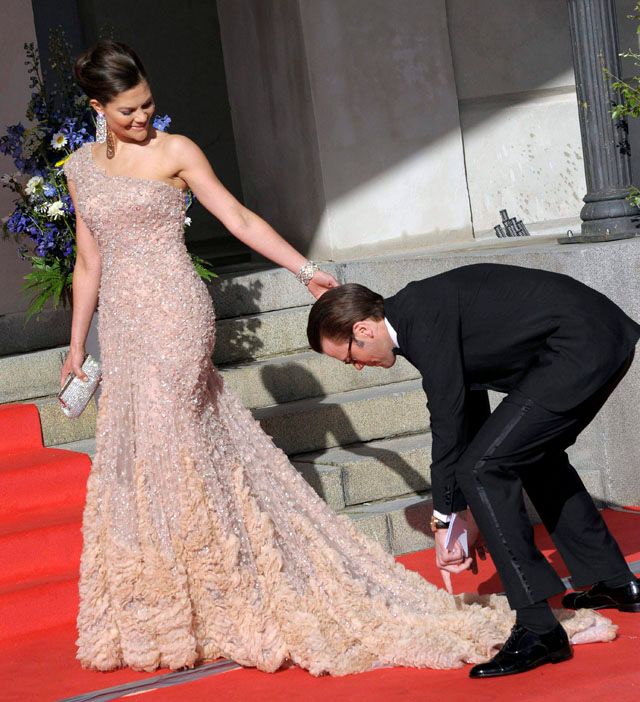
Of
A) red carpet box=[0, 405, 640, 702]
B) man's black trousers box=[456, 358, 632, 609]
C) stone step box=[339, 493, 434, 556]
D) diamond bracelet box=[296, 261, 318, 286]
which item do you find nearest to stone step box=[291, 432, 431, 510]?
stone step box=[339, 493, 434, 556]

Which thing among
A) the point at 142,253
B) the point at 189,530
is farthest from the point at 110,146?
the point at 189,530

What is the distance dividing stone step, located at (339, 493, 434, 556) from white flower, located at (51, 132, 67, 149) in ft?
7.72

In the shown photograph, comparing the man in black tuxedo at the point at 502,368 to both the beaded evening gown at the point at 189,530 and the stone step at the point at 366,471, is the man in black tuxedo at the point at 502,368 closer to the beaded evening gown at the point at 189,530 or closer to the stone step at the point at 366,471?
the beaded evening gown at the point at 189,530

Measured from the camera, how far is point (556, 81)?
9508mm

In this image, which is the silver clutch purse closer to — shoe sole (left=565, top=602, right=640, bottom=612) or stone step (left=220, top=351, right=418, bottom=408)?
stone step (left=220, top=351, right=418, bottom=408)

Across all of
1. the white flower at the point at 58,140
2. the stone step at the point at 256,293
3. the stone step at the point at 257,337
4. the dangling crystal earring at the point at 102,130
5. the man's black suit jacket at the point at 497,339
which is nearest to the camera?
the man's black suit jacket at the point at 497,339

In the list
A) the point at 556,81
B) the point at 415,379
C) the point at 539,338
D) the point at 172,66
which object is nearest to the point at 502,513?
the point at 539,338

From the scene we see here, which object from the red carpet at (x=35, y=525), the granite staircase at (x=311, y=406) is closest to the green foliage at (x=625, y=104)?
the granite staircase at (x=311, y=406)

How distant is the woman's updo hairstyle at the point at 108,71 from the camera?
4.75m

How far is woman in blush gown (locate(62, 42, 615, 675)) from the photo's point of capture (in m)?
4.72

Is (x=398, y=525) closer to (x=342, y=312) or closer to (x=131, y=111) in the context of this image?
(x=342, y=312)

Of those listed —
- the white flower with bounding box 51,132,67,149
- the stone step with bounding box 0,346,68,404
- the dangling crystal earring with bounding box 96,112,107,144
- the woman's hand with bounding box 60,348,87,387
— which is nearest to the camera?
the dangling crystal earring with bounding box 96,112,107,144

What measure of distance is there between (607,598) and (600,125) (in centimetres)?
297

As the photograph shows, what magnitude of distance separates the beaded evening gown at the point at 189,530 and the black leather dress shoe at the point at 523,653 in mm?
193
